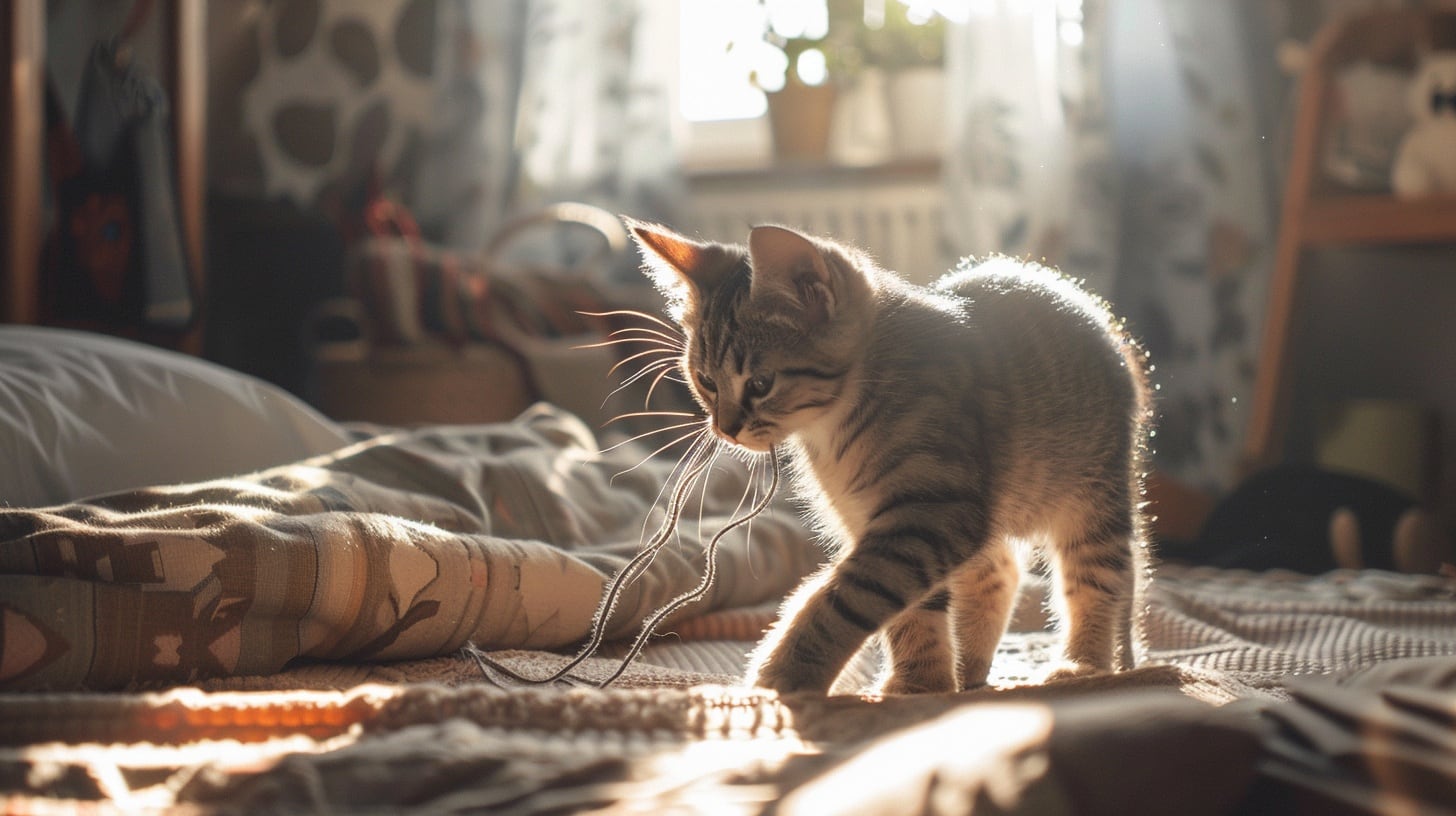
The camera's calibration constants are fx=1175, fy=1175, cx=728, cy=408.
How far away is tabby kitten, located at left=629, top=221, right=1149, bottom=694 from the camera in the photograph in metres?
1.05

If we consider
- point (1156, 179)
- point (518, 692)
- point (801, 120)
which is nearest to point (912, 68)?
point (801, 120)

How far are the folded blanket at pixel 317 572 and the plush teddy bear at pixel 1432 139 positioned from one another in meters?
1.76

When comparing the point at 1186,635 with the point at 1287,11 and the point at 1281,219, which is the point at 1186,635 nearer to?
the point at 1281,219

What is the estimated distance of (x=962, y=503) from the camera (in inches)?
42.3

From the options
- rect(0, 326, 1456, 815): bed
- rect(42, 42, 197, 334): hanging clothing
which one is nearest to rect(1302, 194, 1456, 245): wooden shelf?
rect(0, 326, 1456, 815): bed

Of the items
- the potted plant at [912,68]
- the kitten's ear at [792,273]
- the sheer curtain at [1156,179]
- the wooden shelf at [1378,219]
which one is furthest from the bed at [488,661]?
the potted plant at [912,68]

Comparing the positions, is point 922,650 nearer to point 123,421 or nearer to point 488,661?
point 488,661

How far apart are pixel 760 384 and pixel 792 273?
113 millimetres

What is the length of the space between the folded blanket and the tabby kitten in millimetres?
225

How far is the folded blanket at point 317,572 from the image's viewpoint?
0.88 m

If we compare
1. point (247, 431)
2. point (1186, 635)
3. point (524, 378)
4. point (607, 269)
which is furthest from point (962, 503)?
point (607, 269)

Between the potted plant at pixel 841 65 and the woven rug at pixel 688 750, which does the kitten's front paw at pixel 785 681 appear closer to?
the woven rug at pixel 688 750

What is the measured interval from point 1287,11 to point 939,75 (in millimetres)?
854

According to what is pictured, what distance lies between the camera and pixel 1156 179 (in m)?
2.94
